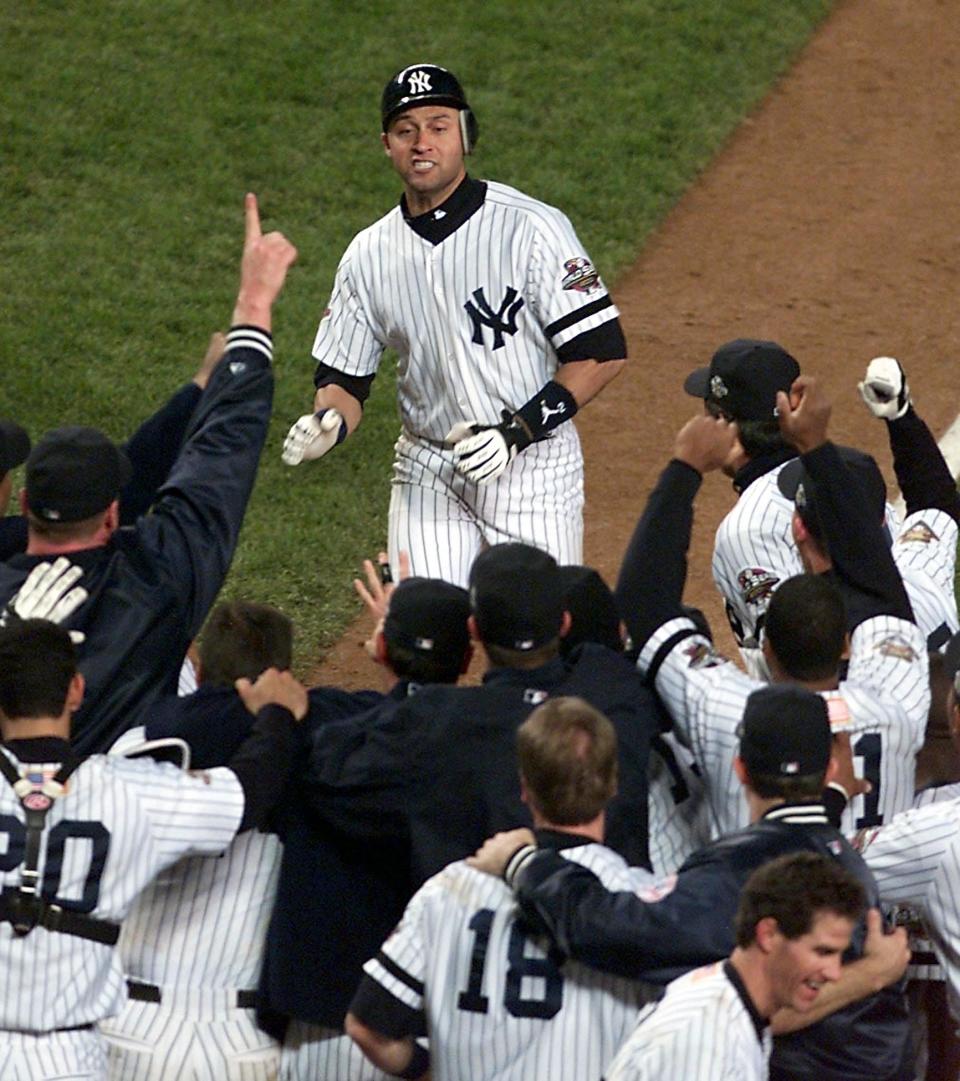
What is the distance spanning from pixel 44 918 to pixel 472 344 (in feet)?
8.74

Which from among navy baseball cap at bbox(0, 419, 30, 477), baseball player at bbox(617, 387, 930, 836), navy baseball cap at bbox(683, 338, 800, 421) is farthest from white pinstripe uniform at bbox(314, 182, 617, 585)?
baseball player at bbox(617, 387, 930, 836)

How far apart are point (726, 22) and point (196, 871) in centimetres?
897

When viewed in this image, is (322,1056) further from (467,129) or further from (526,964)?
(467,129)

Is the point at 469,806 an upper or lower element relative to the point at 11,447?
lower

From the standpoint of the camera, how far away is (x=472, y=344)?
242 inches

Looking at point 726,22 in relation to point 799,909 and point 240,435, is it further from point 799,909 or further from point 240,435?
point 799,909

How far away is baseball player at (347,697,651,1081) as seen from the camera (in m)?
3.79

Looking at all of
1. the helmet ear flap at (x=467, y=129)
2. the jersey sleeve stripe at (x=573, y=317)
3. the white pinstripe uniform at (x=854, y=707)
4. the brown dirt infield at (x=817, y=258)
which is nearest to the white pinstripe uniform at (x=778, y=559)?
the white pinstripe uniform at (x=854, y=707)

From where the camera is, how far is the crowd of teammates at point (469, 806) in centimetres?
377

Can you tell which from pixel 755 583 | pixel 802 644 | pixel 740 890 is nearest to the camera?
pixel 740 890

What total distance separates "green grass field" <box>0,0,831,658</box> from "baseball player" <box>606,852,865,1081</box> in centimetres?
529

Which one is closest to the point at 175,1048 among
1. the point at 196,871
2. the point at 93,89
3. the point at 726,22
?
the point at 196,871

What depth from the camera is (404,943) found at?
3869 millimetres

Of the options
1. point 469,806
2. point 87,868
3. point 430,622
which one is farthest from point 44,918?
point 430,622
